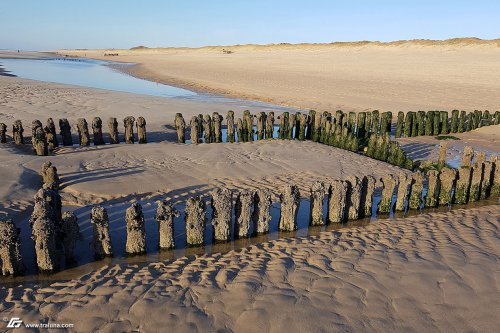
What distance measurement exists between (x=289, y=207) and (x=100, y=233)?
2.68 metres

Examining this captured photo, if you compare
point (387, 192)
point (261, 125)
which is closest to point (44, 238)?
point (387, 192)

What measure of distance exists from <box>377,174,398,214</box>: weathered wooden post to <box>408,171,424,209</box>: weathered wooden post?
383 millimetres

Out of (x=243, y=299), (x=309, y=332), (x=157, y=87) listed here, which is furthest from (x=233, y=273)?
(x=157, y=87)

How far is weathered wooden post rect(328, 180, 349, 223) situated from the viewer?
634 cm

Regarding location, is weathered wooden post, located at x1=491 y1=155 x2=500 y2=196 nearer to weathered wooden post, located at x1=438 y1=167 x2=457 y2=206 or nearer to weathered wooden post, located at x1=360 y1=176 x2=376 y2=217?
weathered wooden post, located at x1=438 y1=167 x2=457 y2=206

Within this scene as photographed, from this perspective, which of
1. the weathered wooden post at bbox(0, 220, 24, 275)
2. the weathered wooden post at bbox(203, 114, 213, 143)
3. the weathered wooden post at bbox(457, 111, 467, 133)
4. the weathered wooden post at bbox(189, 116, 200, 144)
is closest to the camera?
the weathered wooden post at bbox(0, 220, 24, 275)

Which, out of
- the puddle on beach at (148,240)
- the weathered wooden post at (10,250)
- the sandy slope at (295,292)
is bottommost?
the puddle on beach at (148,240)

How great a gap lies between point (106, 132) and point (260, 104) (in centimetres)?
1032

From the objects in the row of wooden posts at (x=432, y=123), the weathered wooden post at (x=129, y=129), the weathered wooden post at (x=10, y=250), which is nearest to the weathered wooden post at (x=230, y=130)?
the weathered wooden post at (x=129, y=129)

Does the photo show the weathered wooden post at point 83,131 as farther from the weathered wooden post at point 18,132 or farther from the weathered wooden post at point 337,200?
the weathered wooden post at point 337,200

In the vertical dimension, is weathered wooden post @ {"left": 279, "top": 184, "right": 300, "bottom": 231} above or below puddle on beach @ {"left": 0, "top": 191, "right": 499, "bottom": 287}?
above

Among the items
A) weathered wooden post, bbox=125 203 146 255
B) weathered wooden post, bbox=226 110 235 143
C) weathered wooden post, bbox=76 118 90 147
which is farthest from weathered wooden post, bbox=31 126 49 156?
weathered wooden post, bbox=125 203 146 255

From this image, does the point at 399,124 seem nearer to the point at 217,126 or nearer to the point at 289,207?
the point at 217,126

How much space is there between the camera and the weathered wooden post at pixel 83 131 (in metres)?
11.0
